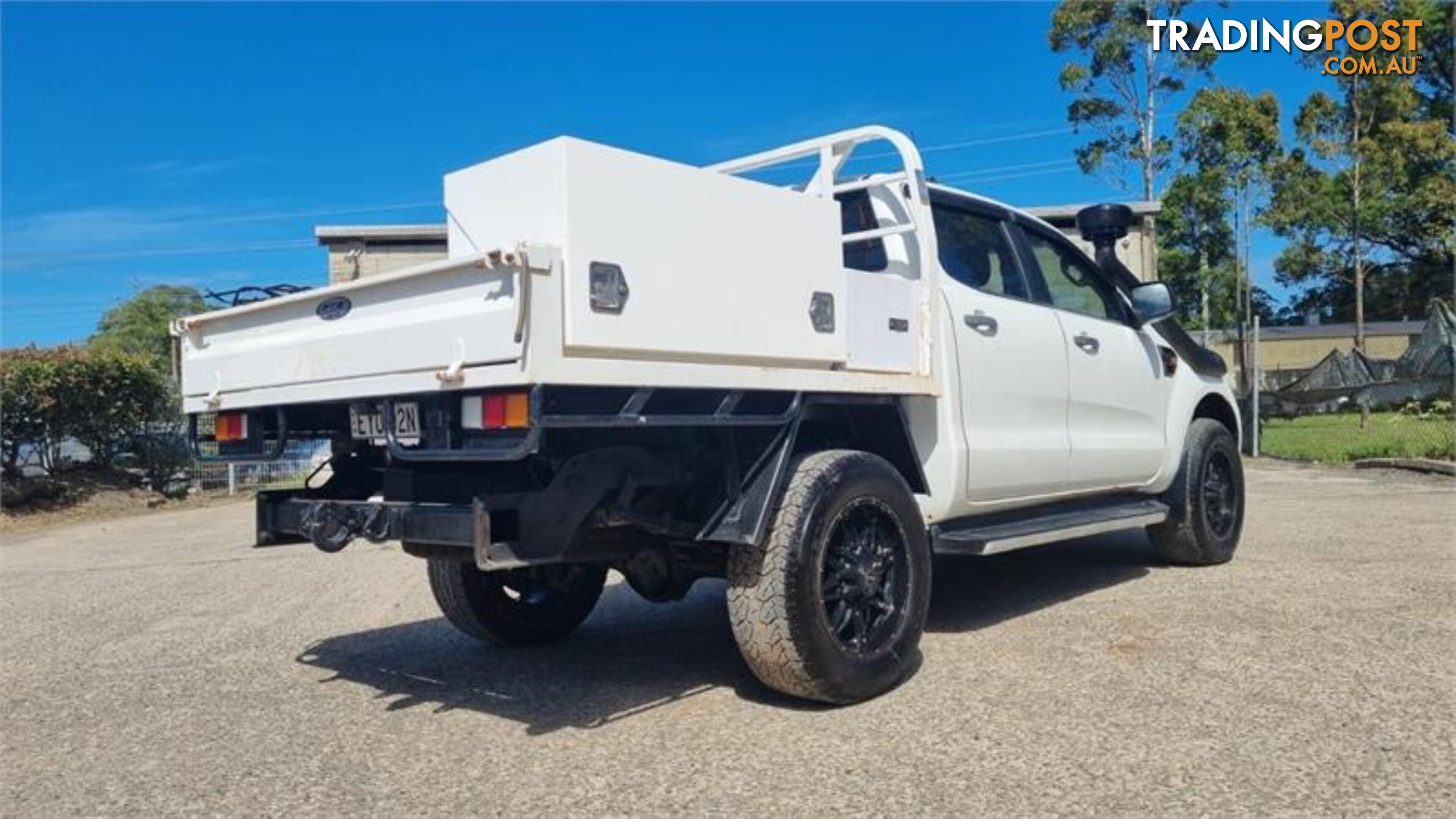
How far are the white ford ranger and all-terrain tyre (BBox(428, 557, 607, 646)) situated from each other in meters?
Answer: 0.01

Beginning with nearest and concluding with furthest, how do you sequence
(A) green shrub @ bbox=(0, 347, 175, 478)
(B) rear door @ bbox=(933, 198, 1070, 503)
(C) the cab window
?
(B) rear door @ bbox=(933, 198, 1070, 503), (C) the cab window, (A) green shrub @ bbox=(0, 347, 175, 478)

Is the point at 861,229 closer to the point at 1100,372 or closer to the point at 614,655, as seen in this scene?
the point at 1100,372

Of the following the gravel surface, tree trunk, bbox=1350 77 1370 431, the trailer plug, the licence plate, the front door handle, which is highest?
tree trunk, bbox=1350 77 1370 431

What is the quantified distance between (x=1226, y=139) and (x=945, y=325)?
2760 centimetres

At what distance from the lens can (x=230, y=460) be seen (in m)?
4.74

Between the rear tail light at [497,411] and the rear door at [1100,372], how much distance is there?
3.40m

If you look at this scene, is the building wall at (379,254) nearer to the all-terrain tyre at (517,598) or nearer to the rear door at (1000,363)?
the all-terrain tyre at (517,598)

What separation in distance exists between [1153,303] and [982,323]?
1.85m

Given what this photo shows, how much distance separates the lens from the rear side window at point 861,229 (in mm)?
5238

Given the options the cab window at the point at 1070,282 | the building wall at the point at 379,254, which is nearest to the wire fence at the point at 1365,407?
the cab window at the point at 1070,282

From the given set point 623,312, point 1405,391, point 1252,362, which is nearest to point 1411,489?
point 1252,362

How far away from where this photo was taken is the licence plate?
3916mm

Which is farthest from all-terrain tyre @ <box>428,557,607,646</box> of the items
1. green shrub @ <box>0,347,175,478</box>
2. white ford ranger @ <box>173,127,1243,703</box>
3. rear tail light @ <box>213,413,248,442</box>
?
green shrub @ <box>0,347,175,478</box>

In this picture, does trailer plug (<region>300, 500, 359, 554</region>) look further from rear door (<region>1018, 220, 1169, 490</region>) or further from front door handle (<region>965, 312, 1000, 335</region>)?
rear door (<region>1018, 220, 1169, 490</region>)
